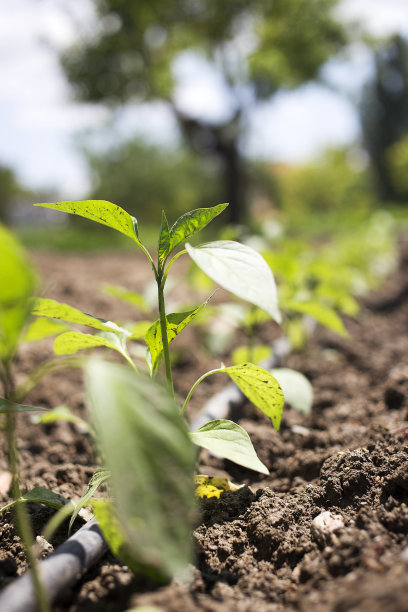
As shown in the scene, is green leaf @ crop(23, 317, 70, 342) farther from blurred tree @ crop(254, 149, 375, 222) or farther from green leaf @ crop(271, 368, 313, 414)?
blurred tree @ crop(254, 149, 375, 222)

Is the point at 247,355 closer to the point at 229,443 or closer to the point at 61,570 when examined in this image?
the point at 229,443

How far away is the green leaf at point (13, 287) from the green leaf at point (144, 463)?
0.13 m

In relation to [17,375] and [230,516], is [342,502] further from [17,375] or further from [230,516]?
[17,375]

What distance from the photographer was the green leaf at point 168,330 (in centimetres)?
105

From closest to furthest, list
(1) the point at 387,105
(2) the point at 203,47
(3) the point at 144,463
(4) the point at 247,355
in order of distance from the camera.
→ (3) the point at 144,463 → (4) the point at 247,355 → (2) the point at 203,47 → (1) the point at 387,105

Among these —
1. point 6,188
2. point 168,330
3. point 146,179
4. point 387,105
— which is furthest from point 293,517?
point 387,105

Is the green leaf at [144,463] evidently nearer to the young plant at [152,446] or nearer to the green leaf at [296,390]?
the young plant at [152,446]

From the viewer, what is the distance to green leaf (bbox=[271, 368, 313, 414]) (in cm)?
135

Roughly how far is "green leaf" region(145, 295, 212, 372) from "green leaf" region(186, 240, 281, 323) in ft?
0.69

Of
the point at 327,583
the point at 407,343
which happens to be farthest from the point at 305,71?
the point at 327,583

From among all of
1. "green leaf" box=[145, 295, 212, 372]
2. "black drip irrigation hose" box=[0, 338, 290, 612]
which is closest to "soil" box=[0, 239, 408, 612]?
"black drip irrigation hose" box=[0, 338, 290, 612]

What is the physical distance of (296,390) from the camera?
4.60 feet

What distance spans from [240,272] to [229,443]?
38cm

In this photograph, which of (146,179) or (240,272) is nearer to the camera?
(240,272)
